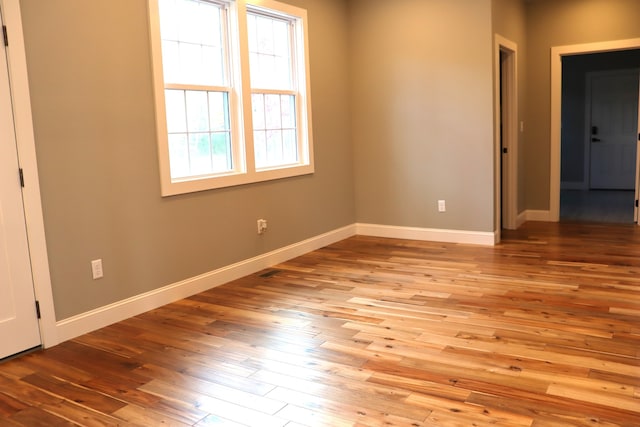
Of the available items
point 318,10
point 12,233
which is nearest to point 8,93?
point 12,233

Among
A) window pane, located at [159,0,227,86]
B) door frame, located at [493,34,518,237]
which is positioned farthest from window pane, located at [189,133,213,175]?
door frame, located at [493,34,518,237]

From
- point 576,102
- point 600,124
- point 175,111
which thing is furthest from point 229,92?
point 600,124

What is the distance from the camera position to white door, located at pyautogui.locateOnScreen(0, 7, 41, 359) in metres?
3.10

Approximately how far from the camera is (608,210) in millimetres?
7512

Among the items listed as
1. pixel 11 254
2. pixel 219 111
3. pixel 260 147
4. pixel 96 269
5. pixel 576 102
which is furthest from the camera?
pixel 576 102

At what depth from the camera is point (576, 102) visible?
9.64 metres

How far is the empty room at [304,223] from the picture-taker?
8.95 feet

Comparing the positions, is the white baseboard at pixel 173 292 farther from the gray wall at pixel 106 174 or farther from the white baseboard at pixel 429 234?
the white baseboard at pixel 429 234

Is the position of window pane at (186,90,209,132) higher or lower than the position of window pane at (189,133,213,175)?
higher

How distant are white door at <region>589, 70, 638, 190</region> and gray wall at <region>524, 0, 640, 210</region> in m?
3.31

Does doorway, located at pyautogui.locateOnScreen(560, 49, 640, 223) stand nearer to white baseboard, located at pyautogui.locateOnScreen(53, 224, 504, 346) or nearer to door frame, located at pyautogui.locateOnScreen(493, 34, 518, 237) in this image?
door frame, located at pyautogui.locateOnScreen(493, 34, 518, 237)

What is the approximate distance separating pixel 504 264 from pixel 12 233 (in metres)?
3.74

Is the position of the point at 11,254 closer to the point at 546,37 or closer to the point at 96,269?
the point at 96,269

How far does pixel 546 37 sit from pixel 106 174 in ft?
17.6
